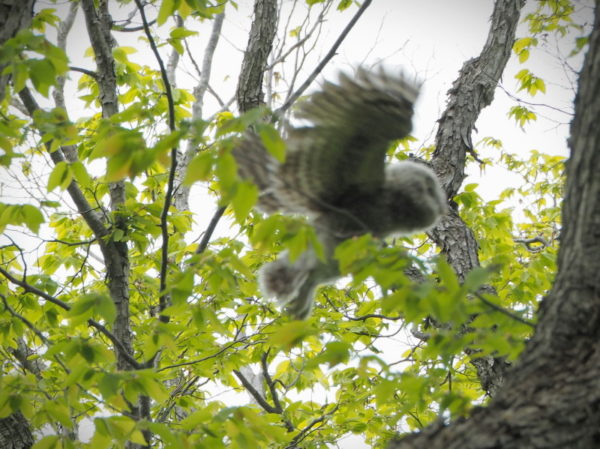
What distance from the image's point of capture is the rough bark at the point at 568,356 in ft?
3.88

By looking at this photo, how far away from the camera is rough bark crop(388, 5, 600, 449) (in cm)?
118

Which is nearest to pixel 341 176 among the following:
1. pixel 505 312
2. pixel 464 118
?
pixel 505 312

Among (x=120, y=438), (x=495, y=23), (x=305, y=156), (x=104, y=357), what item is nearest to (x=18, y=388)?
(x=104, y=357)

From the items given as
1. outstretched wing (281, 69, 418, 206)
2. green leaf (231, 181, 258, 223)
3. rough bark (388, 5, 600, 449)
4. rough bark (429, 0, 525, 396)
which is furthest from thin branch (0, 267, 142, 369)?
rough bark (429, 0, 525, 396)

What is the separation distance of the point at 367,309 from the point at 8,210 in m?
2.38

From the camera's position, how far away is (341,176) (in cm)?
226

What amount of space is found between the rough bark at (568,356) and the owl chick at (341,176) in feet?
2.22

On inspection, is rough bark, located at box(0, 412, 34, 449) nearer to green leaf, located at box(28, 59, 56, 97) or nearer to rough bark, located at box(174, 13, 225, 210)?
green leaf, located at box(28, 59, 56, 97)

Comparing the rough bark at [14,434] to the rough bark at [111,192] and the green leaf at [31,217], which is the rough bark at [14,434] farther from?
the green leaf at [31,217]

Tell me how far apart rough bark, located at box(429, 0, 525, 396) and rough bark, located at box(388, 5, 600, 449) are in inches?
87.6

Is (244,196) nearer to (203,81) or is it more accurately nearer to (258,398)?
(258,398)

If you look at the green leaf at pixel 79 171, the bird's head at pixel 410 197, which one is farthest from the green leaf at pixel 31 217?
the bird's head at pixel 410 197

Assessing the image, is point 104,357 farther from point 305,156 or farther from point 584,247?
point 584,247

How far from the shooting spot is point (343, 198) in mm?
2406
